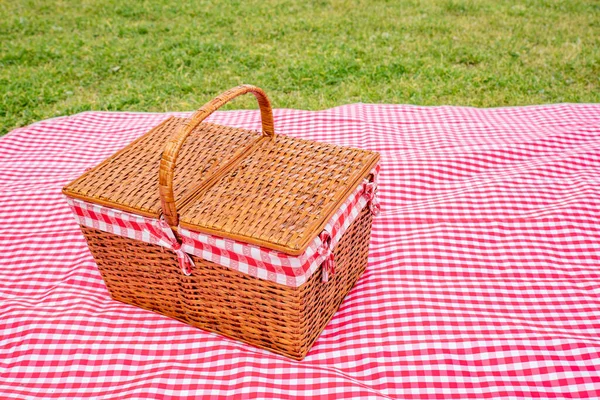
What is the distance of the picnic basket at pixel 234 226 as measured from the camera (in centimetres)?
157

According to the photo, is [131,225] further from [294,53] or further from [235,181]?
[294,53]

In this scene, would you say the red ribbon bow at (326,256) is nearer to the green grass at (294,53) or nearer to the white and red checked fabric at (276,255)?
the white and red checked fabric at (276,255)

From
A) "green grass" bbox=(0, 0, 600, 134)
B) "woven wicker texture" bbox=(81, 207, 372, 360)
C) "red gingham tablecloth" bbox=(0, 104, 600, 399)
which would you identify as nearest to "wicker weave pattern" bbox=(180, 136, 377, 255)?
"woven wicker texture" bbox=(81, 207, 372, 360)

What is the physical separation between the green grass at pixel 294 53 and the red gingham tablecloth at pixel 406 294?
0.89 metres

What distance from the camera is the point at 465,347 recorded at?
1.82 m

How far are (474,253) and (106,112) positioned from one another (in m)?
2.29

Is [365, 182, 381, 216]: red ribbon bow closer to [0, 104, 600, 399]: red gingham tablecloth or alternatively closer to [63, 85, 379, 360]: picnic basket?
[63, 85, 379, 360]: picnic basket

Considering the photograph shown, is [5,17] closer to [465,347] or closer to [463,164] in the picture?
[463,164]

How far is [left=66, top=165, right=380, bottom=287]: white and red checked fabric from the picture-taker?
1.53 metres

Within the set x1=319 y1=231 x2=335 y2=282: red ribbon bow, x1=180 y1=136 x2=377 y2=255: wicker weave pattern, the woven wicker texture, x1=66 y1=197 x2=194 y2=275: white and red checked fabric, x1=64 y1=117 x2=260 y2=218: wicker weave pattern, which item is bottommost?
the woven wicker texture

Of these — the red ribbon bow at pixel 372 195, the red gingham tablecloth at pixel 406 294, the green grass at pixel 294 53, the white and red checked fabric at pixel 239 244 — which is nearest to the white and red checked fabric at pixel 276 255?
the white and red checked fabric at pixel 239 244

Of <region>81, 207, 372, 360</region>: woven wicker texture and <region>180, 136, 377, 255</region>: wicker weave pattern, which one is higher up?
<region>180, 136, 377, 255</region>: wicker weave pattern

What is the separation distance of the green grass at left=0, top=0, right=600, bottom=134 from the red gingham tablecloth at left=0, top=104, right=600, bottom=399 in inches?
35.1

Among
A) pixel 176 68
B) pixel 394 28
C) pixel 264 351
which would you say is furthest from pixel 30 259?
pixel 394 28
